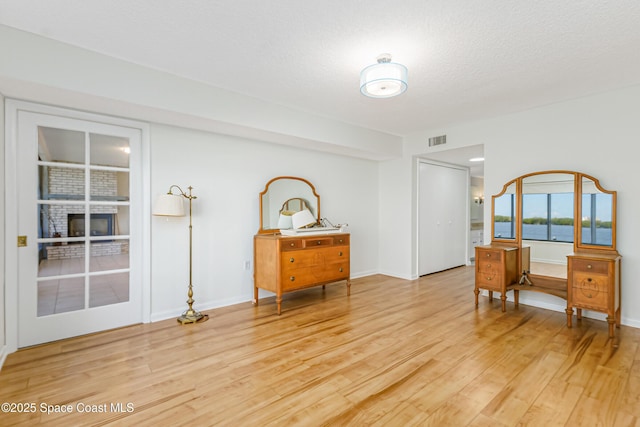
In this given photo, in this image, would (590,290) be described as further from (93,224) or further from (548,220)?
(93,224)

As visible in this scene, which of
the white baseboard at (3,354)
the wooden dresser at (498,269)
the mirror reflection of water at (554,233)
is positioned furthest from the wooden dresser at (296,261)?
the white baseboard at (3,354)

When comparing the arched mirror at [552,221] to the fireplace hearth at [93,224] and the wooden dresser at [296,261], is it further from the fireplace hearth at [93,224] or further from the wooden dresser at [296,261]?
the fireplace hearth at [93,224]

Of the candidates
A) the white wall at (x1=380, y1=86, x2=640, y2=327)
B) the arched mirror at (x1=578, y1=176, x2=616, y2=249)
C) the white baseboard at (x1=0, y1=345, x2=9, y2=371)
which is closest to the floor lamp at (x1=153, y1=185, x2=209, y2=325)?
the white baseboard at (x1=0, y1=345, x2=9, y2=371)

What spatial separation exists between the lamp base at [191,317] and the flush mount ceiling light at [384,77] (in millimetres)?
2889

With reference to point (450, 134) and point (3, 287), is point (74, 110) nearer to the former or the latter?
point (3, 287)

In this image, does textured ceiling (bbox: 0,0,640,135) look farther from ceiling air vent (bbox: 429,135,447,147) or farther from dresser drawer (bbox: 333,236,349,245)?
dresser drawer (bbox: 333,236,349,245)

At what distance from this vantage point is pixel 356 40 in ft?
7.85

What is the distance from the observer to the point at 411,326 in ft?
10.8

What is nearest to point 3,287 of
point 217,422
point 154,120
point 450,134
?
point 154,120

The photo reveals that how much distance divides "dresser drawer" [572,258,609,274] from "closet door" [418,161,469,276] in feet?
8.34

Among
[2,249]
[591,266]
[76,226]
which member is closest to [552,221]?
[591,266]

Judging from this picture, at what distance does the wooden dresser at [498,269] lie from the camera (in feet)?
12.4

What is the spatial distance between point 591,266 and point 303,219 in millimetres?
3293

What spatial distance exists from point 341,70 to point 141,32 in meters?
1.61
